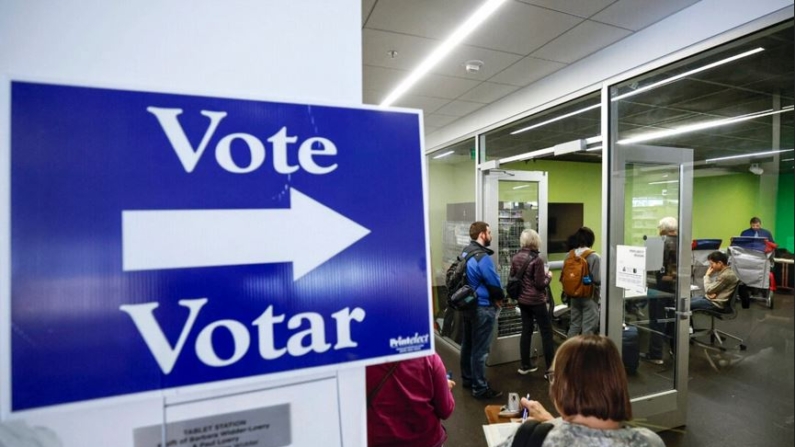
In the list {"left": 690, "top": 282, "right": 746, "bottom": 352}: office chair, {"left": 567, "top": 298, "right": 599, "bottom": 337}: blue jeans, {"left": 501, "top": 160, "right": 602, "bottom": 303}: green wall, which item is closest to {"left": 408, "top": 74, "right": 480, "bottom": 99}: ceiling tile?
{"left": 567, "top": 298, "right": 599, "bottom": 337}: blue jeans

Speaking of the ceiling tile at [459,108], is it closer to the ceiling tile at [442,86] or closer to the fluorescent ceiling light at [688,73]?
the ceiling tile at [442,86]

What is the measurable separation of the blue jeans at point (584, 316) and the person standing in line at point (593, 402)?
108 inches

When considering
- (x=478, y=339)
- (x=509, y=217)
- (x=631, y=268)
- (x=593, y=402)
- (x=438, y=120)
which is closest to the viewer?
(x=593, y=402)

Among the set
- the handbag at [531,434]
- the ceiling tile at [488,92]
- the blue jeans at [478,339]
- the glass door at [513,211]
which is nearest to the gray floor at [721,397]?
the blue jeans at [478,339]

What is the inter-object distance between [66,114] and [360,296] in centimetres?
58

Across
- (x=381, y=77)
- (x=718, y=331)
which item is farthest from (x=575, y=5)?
(x=718, y=331)

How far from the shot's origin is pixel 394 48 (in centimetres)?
278

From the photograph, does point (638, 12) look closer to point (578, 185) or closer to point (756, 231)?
point (756, 231)

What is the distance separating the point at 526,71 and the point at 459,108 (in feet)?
3.92

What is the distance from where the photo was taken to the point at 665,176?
2818 millimetres

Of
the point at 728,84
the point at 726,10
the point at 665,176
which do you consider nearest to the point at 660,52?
the point at 726,10

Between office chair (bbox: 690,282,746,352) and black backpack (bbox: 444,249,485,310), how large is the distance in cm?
268

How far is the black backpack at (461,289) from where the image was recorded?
3197mm

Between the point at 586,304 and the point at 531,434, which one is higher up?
the point at 531,434
